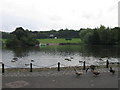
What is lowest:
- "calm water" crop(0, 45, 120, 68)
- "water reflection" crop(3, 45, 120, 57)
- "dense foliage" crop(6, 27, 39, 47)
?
"calm water" crop(0, 45, 120, 68)

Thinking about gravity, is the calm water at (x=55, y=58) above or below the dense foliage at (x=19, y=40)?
below

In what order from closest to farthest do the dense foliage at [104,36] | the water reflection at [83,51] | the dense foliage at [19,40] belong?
the water reflection at [83,51] < the dense foliage at [104,36] < the dense foliage at [19,40]

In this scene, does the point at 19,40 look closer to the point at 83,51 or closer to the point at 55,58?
the point at 83,51

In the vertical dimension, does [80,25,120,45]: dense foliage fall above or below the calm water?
above

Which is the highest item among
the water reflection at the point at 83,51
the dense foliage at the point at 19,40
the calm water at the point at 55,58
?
the dense foliage at the point at 19,40

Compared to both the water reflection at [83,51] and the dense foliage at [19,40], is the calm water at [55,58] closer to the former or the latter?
the water reflection at [83,51]

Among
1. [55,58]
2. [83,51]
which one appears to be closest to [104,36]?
[83,51]

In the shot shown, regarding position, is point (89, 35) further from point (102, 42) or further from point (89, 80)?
point (89, 80)

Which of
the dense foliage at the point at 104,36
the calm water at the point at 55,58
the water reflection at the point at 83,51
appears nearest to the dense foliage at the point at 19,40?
the water reflection at the point at 83,51

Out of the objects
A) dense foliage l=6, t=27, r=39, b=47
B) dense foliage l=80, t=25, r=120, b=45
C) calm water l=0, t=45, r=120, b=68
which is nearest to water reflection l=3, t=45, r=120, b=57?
calm water l=0, t=45, r=120, b=68

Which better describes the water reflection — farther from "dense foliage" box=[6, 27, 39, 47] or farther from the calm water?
"dense foliage" box=[6, 27, 39, 47]

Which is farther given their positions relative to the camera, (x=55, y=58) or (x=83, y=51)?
(x=83, y=51)

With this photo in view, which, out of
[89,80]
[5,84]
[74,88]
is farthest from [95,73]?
[5,84]

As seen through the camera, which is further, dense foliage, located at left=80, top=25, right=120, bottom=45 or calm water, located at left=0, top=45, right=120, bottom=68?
dense foliage, located at left=80, top=25, right=120, bottom=45
